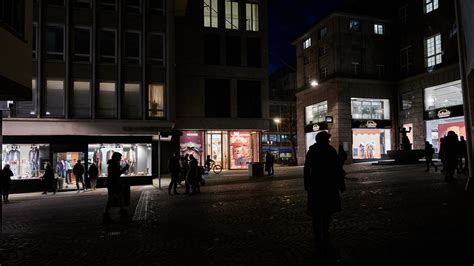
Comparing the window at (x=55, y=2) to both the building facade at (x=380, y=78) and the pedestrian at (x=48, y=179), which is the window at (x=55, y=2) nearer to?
the pedestrian at (x=48, y=179)

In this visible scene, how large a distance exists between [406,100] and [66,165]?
32.6 m

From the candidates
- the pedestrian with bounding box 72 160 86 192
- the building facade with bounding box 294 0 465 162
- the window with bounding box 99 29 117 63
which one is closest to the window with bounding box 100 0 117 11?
the window with bounding box 99 29 117 63

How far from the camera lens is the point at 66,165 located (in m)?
24.9

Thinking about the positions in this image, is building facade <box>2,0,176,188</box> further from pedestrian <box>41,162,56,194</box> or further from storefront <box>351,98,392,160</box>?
storefront <box>351,98,392,160</box>

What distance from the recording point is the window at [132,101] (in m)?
26.8

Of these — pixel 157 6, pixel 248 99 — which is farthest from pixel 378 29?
pixel 157 6

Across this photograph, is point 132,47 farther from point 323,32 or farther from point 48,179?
point 323,32

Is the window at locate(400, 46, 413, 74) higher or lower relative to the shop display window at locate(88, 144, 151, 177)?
higher

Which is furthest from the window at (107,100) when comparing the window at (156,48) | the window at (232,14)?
the window at (232,14)

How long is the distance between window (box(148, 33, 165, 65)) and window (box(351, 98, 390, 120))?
831 inches

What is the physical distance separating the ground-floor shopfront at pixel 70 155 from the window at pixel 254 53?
13011 mm

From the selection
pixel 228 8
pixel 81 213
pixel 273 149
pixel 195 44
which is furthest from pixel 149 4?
pixel 273 149

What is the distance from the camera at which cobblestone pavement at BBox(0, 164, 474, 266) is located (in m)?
6.16

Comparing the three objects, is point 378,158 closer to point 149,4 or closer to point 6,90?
point 149,4
